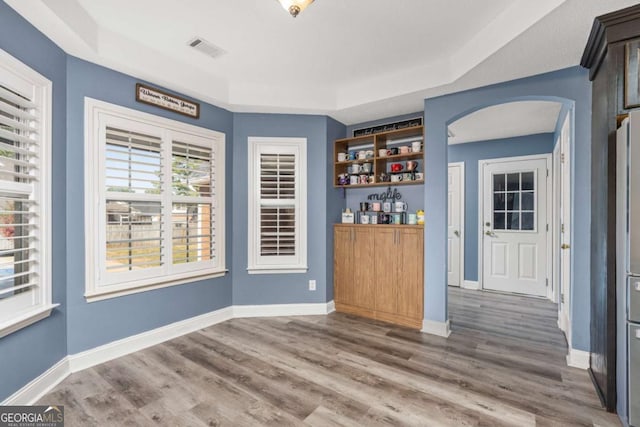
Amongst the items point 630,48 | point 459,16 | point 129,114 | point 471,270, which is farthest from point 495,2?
point 471,270

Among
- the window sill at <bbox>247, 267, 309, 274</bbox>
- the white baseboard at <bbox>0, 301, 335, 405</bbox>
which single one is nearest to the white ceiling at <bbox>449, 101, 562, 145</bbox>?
the window sill at <bbox>247, 267, 309, 274</bbox>

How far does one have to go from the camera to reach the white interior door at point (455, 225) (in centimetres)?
521

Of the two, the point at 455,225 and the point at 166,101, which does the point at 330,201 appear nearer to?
the point at 166,101

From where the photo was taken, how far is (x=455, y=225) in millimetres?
5281

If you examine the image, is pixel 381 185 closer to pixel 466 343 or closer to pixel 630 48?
pixel 466 343

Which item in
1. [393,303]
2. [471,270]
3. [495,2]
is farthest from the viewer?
[471,270]

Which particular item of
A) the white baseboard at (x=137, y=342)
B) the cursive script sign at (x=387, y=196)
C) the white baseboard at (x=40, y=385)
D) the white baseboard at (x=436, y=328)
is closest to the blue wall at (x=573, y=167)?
the white baseboard at (x=436, y=328)

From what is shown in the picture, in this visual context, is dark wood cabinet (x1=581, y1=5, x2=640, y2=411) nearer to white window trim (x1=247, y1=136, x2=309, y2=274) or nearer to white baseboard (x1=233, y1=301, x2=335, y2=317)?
white baseboard (x1=233, y1=301, x2=335, y2=317)

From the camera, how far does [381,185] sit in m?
3.69

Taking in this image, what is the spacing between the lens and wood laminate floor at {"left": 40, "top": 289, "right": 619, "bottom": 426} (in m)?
1.85

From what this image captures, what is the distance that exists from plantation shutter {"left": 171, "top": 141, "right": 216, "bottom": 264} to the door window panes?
14.3ft

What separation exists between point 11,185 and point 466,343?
12.2ft

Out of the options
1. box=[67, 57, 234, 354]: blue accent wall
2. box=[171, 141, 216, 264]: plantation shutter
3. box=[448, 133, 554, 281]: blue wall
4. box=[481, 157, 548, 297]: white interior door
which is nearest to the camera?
box=[67, 57, 234, 354]: blue accent wall

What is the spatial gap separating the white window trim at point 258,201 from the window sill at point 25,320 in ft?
6.03
